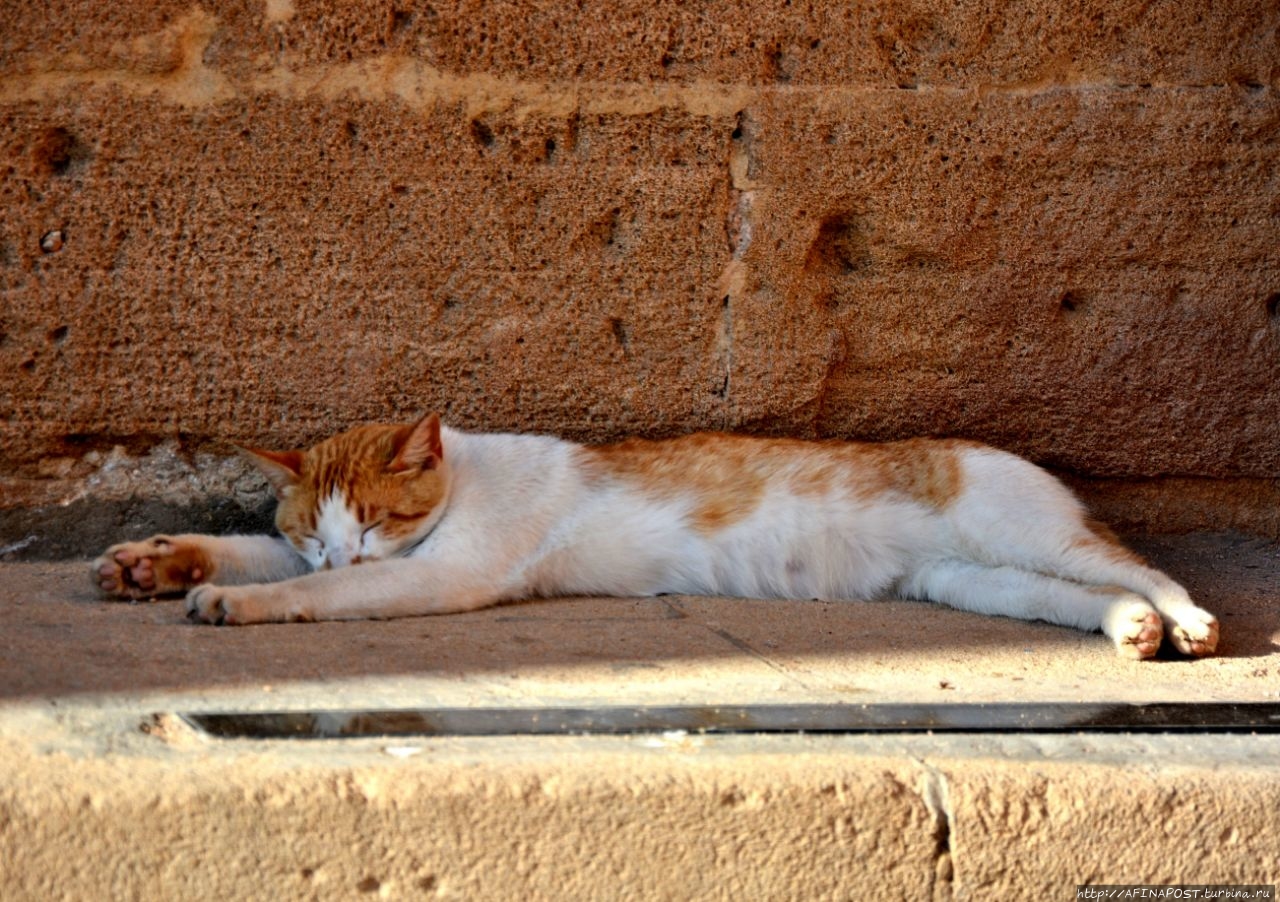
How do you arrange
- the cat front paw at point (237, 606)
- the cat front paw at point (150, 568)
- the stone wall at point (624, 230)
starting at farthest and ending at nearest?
the stone wall at point (624, 230) < the cat front paw at point (150, 568) < the cat front paw at point (237, 606)

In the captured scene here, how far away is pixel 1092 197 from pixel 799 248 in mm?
854

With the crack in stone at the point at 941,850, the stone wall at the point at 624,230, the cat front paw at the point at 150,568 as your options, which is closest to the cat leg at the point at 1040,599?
the stone wall at the point at 624,230

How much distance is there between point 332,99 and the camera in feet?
11.7

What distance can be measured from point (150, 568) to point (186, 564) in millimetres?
94

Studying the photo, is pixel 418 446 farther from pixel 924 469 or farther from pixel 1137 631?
pixel 1137 631

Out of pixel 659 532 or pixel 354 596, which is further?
pixel 659 532

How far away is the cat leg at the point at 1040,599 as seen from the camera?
3.02m

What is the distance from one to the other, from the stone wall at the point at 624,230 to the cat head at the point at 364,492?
377mm

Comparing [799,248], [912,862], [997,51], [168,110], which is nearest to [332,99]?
[168,110]

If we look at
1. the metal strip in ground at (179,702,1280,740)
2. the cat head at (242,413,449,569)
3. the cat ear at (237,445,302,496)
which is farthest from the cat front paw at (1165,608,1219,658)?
the cat ear at (237,445,302,496)

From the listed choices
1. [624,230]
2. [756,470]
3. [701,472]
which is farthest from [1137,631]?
[624,230]

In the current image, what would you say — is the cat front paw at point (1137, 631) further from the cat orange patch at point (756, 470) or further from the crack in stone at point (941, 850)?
the crack in stone at point (941, 850)

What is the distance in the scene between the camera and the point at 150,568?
3.24m

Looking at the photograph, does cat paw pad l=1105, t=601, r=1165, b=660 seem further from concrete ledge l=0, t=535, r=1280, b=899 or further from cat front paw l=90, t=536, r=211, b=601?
cat front paw l=90, t=536, r=211, b=601
